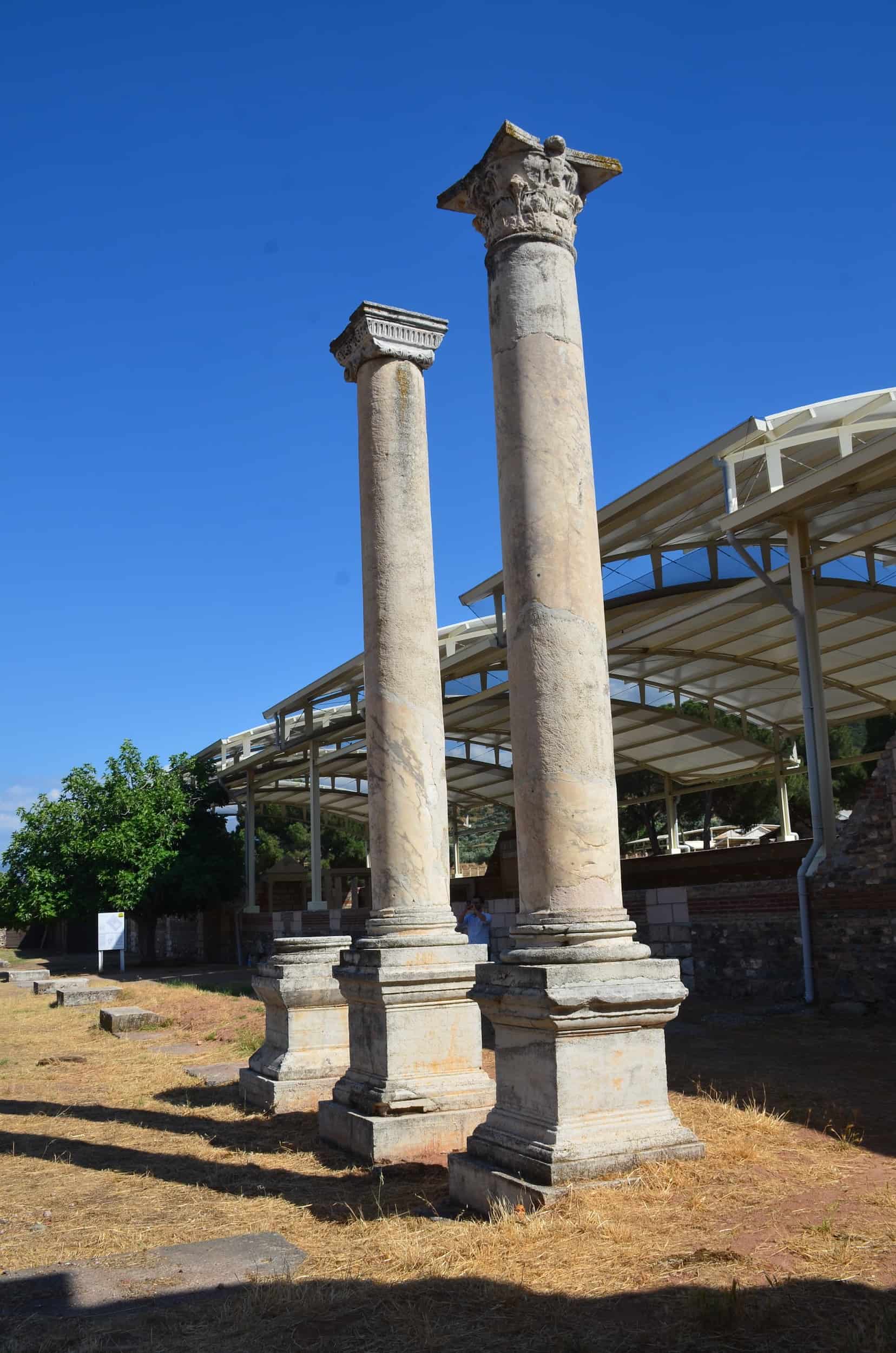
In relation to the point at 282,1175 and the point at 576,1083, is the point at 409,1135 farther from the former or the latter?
the point at 576,1083

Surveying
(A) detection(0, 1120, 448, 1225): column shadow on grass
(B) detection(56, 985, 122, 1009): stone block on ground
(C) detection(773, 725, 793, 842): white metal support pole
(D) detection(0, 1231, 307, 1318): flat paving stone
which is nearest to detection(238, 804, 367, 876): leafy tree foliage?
(C) detection(773, 725, 793, 842): white metal support pole

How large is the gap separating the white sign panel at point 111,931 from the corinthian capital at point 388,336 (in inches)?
795

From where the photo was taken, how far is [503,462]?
554cm

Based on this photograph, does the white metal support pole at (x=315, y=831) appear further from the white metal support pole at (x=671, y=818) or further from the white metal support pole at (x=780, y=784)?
the white metal support pole at (x=780, y=784)

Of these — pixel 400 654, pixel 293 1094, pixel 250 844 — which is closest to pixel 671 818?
pixel 250 844

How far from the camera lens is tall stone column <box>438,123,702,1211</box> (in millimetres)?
4672

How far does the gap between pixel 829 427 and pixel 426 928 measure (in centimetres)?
966

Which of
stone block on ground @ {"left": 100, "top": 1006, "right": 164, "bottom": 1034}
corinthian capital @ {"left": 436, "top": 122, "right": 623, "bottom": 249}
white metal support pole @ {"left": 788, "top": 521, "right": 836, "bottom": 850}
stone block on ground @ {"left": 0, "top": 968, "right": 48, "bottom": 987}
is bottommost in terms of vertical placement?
stone block on ground @ {"left": 0, "top": 968, "right": 48, "bottom": 987}

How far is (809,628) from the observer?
509 inches

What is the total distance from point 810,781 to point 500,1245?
910 centimetres

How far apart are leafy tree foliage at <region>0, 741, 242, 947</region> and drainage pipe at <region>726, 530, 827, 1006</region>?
59.4ft

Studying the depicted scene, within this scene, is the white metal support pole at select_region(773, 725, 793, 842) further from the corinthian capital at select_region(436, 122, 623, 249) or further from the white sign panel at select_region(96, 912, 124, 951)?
the corinthian capital at select_region(436, 122, 623, 249)

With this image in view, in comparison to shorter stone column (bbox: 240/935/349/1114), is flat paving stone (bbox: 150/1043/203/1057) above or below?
below

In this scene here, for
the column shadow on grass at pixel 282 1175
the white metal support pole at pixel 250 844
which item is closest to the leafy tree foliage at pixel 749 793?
the white metal support pole at pixel 250 844
